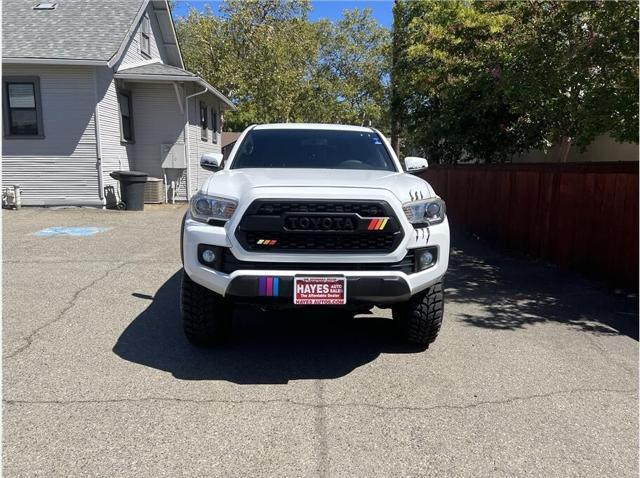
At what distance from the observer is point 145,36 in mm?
16438

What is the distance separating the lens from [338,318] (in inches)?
197

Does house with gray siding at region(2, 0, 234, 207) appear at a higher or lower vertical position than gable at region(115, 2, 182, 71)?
lower

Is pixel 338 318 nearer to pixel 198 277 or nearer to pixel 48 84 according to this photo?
pixel 198 277

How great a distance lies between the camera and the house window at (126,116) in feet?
47.9

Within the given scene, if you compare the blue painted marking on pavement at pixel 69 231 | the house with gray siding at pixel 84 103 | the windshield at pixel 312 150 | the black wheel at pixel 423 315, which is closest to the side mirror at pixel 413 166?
the windshield at pixel 312 150

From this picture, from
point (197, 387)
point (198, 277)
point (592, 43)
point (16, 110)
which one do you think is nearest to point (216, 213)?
point (198, 277)

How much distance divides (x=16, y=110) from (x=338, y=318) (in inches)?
469

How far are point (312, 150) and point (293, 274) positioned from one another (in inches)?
76.6

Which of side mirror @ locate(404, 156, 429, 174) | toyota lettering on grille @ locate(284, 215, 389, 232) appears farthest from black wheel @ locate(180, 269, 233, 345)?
side mirror @ locate(404, 156, 429, 174)

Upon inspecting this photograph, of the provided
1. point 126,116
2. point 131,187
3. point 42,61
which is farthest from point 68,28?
point 131,187

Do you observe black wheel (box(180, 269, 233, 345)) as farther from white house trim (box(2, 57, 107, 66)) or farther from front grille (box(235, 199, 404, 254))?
white house trim (box(2, 57, 107, 66))

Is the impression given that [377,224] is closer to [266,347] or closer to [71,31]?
[266,347]

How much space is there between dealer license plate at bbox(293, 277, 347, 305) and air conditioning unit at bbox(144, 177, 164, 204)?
12588 millimetres

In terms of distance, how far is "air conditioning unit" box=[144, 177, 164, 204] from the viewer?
14945 mm
